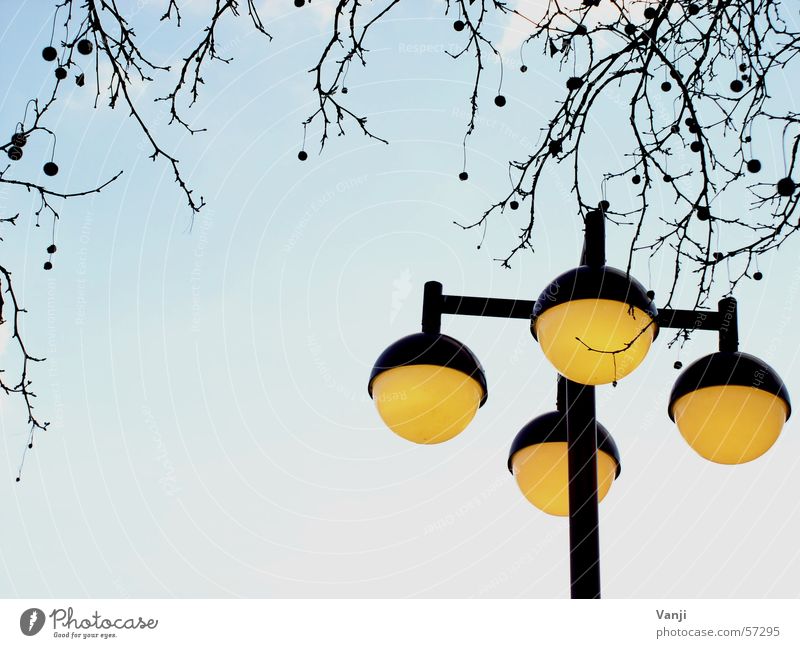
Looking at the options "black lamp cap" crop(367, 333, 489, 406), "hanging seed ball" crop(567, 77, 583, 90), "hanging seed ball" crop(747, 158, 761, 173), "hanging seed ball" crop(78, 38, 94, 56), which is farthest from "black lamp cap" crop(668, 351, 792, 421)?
"hanging seed ball" crop(78, 38, 94, 56)

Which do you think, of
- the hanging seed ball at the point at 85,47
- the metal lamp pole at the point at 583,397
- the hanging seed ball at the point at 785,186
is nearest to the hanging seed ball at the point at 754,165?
the hanging seed ball at the point at 785,186

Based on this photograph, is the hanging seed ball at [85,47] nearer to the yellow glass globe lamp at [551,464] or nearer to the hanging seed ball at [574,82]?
the hanging seed ball at [574,82]

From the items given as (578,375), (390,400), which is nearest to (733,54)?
(578,375)

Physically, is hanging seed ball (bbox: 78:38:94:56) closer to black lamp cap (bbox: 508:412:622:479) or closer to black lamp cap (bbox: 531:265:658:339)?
black lamp cap (bbox: 531:265:658:339)

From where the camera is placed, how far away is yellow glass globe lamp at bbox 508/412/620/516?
429 cm

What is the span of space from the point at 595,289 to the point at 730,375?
2.50 feet

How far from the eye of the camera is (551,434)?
436 centimetres

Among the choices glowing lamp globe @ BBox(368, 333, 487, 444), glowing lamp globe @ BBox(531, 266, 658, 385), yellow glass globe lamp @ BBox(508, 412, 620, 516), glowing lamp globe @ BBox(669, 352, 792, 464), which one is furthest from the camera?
yellow glass globe lamp @ BBox(508, 412, 620, 516)

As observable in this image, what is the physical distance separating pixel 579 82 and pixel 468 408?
1502 mm

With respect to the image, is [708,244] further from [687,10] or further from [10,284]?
[10,284]

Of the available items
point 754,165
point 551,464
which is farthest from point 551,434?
point 754,165

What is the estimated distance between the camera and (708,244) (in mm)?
3229

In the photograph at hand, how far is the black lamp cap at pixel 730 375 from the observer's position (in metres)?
3.82

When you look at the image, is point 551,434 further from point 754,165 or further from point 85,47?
point 85,47
